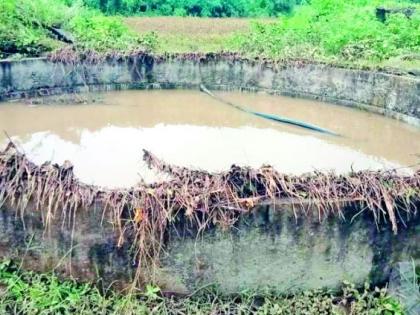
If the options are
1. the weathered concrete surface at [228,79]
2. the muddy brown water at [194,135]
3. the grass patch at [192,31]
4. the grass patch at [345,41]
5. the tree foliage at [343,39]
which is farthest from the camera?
the grass patch at [192,31]

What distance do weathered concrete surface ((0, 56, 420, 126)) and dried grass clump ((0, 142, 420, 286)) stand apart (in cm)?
485

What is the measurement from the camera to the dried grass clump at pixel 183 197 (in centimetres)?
441

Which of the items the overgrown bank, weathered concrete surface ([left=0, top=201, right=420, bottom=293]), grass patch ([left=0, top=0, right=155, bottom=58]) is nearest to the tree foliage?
the overgrown bank

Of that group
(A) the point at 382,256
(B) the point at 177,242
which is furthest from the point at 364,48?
(B) the point at 177,242

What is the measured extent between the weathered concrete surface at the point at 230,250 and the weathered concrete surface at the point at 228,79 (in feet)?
16.3

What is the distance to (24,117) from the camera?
→ 8.77 metres

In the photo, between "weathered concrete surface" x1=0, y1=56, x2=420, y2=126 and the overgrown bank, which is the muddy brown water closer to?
"weathered concrete surface" x1=0, y1=56, x2=420, y2=126

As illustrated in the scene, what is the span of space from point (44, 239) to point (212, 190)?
1.28 m

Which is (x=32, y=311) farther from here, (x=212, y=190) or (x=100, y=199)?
(x=212, y=190)

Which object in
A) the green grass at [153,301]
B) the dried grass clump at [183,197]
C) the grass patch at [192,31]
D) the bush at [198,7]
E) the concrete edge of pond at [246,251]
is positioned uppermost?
the bush at [198,7]

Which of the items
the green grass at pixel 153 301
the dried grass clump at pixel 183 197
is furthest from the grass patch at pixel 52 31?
the green grass at pixel 153 301

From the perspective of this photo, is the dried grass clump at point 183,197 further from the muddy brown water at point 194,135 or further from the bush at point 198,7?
the bush at point 198,7

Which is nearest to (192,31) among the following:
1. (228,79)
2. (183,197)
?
(228,79)

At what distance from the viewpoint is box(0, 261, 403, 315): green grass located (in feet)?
14.5
